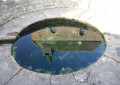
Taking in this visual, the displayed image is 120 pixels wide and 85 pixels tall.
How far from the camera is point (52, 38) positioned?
400 centimetres

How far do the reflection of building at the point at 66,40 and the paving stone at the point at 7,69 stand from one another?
84 centimetres

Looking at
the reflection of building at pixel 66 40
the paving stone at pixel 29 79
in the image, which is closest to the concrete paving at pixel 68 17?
the paving stone at pixel 29 79

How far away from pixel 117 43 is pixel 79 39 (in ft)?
3.55

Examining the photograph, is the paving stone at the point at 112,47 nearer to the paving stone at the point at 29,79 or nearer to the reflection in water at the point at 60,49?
the reflection in water at the point at 60,49

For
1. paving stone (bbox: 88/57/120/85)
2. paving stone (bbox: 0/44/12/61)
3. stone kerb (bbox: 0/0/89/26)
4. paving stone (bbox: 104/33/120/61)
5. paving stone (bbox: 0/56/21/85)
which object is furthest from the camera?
stone kerb (bbox: 0/0/89/26)

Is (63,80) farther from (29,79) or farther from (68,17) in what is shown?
(68,17)

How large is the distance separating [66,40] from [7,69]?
1.86 metres

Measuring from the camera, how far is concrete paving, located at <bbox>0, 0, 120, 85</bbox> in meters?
2.68

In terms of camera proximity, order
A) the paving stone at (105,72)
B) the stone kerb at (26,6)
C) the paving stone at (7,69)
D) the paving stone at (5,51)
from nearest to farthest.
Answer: the paving stone at (105,72) → the paving stone at (7,69) → the paving stone at (5,51) → the stone kerb at (26,6)

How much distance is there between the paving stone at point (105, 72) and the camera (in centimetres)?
259

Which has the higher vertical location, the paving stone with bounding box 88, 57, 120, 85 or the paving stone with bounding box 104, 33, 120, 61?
the paving stone with bounding box 104, 33, 120, 61

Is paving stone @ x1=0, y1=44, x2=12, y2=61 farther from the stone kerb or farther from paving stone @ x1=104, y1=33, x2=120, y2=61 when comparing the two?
paving stone @ x1=104, y1=33, x2=120, y2=61

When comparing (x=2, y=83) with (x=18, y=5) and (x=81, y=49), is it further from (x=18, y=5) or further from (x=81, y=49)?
(x=18, y=5)

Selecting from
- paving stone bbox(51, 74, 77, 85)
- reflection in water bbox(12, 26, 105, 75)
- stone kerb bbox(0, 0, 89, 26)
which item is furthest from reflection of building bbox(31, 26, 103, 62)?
stone kerb bbox(0, 0, 89, 26)
